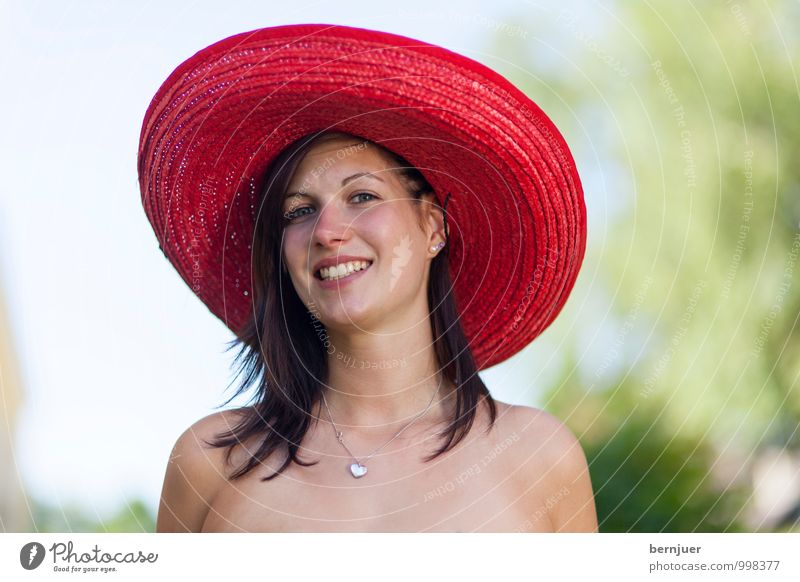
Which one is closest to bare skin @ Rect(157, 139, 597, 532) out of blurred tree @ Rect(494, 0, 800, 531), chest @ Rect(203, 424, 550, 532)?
chest @ Rect(203, 424, 550, 532)

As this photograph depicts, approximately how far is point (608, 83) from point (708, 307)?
105cm

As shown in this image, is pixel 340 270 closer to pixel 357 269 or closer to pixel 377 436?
pixel 357 269

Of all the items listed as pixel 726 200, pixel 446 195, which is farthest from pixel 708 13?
pixel 446 195

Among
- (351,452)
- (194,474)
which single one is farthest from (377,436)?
(194,474)

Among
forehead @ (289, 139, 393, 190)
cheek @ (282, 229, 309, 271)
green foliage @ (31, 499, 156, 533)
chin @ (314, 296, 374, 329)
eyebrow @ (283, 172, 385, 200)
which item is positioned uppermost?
forehead @ (289, 139, 393, 190)

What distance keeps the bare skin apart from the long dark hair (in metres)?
0.02

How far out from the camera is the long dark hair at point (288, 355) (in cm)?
176

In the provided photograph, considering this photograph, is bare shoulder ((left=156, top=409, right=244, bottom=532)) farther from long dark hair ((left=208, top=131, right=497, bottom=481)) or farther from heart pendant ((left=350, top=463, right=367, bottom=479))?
heart pendant ((left=350, top=463, right=367, bottom=479))

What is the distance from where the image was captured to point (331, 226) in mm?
1620

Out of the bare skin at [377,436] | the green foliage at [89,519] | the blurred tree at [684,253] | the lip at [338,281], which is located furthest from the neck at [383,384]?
the green foliage at [89,519]

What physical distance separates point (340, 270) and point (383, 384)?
0.24 metres

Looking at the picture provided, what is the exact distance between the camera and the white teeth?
5.42 feet

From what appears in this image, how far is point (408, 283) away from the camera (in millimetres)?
1733
